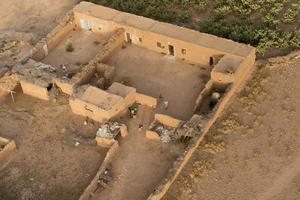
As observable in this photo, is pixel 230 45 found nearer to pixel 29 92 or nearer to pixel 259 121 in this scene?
pixel 259 121

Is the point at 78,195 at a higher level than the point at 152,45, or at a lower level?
lower

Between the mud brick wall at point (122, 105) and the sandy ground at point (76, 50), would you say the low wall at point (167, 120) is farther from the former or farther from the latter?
the sandy ground at point (76, 50)

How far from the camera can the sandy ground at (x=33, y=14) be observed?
4122 cm

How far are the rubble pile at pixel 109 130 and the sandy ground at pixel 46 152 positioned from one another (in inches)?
31.7

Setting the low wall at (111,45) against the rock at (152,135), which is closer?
the rock at (152,135)

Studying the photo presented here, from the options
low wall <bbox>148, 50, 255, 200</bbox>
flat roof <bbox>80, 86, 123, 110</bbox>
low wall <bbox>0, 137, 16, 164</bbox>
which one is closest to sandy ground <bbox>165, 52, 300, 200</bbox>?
low wall <bbox>148, 50, 255, 200</bbox>

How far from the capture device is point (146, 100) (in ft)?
109

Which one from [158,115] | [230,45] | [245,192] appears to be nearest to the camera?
[245,192]

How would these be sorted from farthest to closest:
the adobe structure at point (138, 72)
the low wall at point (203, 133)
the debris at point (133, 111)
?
the debris at point (133, 111), the adobe structure at point (138, 72), the low wall at point (203, 133)

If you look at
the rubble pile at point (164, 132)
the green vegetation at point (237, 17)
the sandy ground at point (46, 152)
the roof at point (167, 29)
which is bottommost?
the sandy ground at point (46, 152)

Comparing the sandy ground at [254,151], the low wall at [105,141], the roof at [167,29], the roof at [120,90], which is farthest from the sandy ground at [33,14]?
the sandy ground at [254,151]

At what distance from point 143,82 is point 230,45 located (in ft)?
19.9

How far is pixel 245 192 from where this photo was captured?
94.7ft

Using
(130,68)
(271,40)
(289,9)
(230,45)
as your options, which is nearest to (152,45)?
(130,68)
